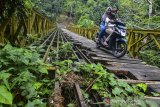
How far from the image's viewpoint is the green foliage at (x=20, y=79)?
8.29 feet

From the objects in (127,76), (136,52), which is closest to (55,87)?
(127,76)

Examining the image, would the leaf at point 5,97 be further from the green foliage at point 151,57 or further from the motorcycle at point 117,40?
the green foliage at point 151,57

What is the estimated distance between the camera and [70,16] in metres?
65.2

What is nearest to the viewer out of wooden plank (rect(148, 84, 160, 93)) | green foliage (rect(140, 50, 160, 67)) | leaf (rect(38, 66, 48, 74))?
leaf (rect(38, 66, 48, 74))

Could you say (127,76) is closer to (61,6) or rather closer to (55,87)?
(55,87)

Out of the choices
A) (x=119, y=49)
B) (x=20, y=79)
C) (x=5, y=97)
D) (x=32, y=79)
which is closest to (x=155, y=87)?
(x=32, y=79)

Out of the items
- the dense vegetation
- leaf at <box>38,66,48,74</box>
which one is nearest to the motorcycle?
the dense vegetation

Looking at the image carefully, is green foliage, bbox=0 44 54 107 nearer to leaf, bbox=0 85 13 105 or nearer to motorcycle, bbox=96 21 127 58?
leaf, bbox=0 85 13 105

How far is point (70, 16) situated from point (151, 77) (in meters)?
61.1

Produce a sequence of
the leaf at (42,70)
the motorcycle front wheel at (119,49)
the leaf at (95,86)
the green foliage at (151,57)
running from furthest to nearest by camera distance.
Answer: the green foliage at (151,57) → the motorcycle front wheel at (119,49) → the leaf at (95,86) → the leaf at (42,70)

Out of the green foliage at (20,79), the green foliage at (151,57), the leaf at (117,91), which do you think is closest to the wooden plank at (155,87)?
the leaf at (117,91)

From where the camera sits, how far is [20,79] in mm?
2752

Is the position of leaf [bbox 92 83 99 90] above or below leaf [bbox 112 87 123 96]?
below

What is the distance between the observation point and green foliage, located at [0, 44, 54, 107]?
2.53 metres
